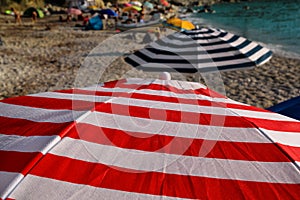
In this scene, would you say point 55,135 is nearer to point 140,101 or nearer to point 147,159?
point 147,159

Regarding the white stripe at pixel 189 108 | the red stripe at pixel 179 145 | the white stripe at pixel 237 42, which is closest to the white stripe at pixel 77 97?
the white stripe at pixel 189 108

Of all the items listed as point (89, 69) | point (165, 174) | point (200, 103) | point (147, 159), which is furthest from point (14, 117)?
point (89, 69)

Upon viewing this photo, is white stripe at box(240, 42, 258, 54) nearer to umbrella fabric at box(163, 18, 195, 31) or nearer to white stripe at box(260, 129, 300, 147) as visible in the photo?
white stripe at box(260, 129, 300, 147)

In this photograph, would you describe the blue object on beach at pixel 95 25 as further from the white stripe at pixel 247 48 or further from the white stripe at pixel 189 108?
the white stripe at pixel 189 108

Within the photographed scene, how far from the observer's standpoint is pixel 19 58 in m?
10.2

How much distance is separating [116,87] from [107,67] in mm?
7411

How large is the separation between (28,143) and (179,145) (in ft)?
3.20

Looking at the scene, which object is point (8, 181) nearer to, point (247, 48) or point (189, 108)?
point (189, 108)

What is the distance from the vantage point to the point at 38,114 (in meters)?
1.89

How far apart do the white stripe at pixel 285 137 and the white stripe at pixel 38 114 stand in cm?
140

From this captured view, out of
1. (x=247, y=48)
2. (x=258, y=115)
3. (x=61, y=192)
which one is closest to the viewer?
(x=61, y=192)

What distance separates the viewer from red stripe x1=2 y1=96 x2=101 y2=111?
1992 mm

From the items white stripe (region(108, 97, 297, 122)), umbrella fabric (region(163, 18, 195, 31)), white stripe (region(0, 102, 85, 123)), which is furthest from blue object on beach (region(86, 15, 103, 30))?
white stripe (region(108, 97, 297, 122))

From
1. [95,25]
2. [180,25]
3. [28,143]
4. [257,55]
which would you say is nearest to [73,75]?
[257,55]
